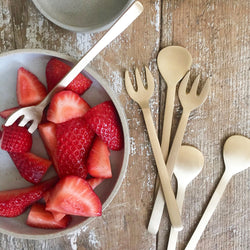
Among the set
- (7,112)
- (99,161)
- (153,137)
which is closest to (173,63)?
(153,137)

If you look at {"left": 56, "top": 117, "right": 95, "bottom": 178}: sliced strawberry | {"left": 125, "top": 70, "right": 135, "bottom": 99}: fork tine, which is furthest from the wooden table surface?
{"left": 56, "top": 117, "right": 95, "bottom": 178}: sliced strawberry

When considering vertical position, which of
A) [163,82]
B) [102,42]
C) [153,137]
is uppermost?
[102,42]

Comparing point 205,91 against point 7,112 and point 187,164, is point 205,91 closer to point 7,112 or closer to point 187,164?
point 187,164

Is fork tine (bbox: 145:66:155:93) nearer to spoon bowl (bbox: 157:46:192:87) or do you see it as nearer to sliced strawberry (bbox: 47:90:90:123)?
spoon bowl (bbox: 157:46:192:87)

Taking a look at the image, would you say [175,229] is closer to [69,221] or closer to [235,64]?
[69,221]

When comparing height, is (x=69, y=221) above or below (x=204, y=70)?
below

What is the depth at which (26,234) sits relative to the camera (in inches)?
27.9

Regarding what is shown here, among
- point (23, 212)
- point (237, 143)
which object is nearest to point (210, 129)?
point (237, 143)

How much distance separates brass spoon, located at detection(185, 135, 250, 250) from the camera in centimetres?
77

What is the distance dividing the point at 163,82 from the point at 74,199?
0.33m

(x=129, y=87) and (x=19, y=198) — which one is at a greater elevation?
(x=129, y=87)

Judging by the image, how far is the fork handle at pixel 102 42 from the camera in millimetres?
645

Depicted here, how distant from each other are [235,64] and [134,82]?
0.76 ft

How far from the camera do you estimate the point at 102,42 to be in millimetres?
676
